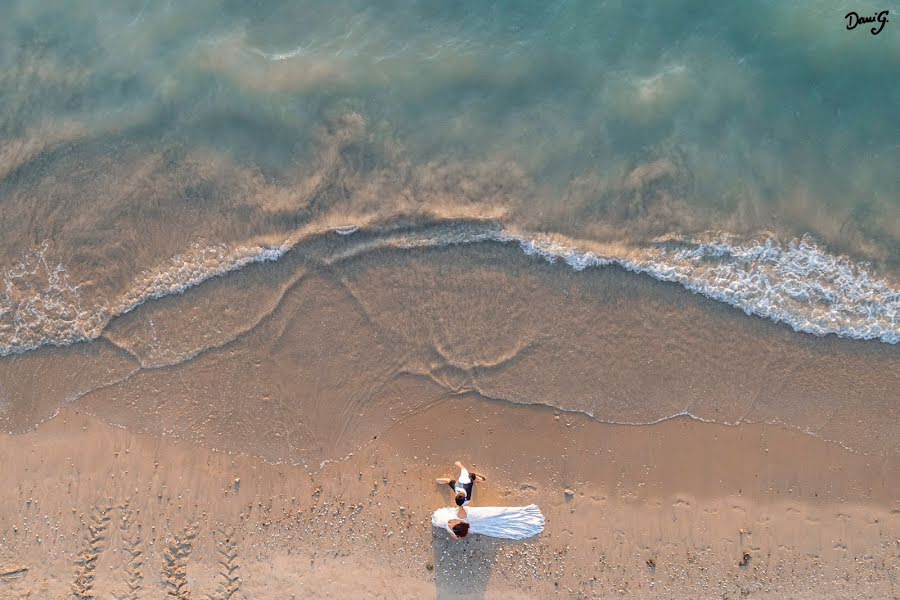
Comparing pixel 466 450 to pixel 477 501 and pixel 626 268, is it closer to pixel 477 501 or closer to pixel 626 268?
pixel 477 501

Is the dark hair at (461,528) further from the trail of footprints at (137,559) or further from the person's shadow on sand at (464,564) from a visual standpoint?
the trail of footprints at (137,559)

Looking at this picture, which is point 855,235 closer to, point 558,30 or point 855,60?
point 855,60

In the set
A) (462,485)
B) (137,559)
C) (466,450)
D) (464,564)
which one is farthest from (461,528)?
(137,559)

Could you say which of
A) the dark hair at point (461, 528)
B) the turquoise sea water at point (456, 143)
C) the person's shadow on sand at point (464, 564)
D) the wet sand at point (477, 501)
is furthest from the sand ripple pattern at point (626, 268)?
the person's shadow on sand at point (464, 564)

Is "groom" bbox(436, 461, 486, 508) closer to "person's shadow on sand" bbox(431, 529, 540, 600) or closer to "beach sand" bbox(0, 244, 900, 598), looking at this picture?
"beach sand" bbox(0, 244, 900, 598)

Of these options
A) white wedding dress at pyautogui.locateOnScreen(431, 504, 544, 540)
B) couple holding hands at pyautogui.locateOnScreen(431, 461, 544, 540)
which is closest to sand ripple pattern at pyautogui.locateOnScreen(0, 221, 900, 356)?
couple holding hands at pyautogui.locateOnScreen(431, 461, 544, 540)

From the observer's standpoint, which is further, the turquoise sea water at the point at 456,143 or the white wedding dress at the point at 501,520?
the turquoise sea water at the point at 456,143
